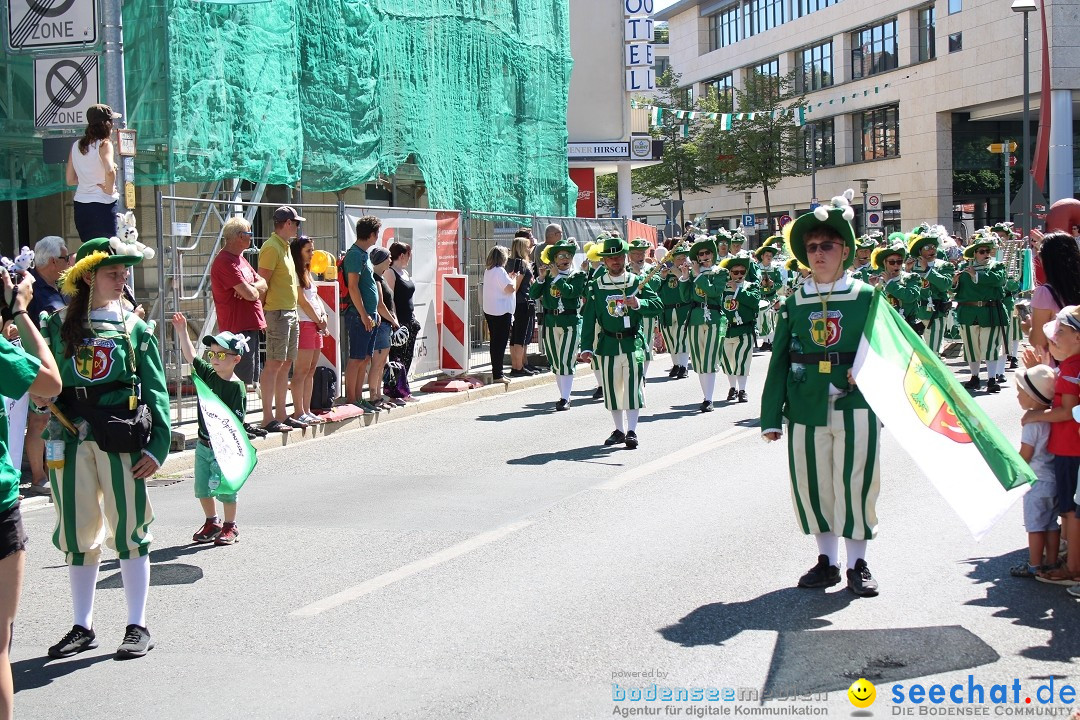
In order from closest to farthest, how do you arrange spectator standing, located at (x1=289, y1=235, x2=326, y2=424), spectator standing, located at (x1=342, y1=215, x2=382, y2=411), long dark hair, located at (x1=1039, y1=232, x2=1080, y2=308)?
1. long dark hair, located at (x1=1039, y1=232, x2=1080, y2=308)
2. spectator standing, located at (x1=289, y1=235, x2=326, y2=424)
3. spectator standing, located at (x1=342, y1=215, x2=382, y2=411)

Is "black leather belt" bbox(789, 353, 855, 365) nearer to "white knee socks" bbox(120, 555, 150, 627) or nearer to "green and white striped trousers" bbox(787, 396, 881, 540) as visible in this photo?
"green and white striped trousers" bbox(787, 396, 881, 540)

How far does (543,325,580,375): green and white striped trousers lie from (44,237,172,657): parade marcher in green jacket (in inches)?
361

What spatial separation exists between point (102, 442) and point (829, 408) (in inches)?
142

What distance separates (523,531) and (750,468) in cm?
295

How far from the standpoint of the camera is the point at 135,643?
229 inches

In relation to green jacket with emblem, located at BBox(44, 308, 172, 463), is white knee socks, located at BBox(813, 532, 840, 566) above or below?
below

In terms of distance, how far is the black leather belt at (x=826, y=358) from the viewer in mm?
6570

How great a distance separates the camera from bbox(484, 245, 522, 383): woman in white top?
53.9 feet

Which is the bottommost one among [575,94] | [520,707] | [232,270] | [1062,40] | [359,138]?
[520,707]

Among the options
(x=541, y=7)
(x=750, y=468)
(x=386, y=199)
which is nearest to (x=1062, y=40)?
(x=541, y=7)

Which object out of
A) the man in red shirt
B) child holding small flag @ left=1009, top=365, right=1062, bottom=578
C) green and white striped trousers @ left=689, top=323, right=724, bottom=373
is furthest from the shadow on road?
green and white striped trousers @ left=689, top=323, right=724, bottom=373

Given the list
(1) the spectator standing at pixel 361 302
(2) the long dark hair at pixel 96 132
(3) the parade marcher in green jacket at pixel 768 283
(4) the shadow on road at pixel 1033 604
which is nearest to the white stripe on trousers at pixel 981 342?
(3) the parade marcher in green jacket at pixel 768 283

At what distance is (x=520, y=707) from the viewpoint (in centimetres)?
497

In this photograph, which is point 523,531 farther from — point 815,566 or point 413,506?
point 815,566
